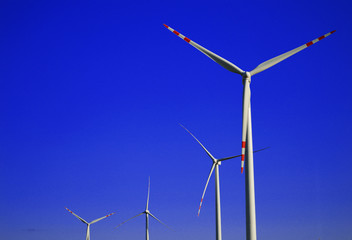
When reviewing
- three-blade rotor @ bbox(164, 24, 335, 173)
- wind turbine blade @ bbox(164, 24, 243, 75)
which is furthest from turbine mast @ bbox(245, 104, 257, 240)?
wind turbine blade @ bbox(164, 24, 243, 75)

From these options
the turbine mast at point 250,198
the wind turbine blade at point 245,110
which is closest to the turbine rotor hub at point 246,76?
the wind turbine blade at point 245,110

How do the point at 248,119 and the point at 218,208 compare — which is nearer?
the point at 248,119

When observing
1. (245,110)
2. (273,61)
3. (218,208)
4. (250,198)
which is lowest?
(250,198)

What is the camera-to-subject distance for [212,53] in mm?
34406

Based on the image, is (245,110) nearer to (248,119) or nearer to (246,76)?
(248,119)

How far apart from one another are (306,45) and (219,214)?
72.0ft

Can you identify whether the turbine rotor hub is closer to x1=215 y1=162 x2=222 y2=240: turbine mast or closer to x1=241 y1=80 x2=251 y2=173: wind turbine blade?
x1=241 y1=80 x2=251 y2=173: wind turbine blade

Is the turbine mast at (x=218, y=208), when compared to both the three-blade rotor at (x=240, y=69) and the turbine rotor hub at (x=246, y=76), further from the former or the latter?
the turbine rotor hub at (x=246, y=76)

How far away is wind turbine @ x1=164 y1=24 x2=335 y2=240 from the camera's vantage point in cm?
2561

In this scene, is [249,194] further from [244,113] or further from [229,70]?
[229,70]

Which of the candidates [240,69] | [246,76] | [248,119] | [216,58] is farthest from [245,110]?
[216,58]

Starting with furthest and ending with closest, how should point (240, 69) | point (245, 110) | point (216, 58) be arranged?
1. point (216, 58)
2. point (240, 69)
3. point (245, 110)

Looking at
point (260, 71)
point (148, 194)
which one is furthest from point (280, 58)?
point (148, 194)

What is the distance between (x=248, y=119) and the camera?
29078mm
